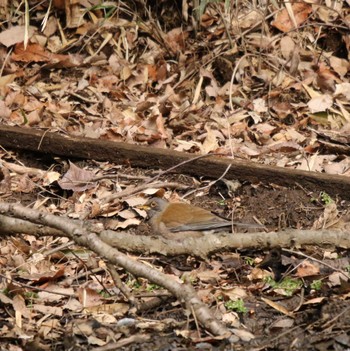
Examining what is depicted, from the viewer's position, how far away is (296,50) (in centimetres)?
853

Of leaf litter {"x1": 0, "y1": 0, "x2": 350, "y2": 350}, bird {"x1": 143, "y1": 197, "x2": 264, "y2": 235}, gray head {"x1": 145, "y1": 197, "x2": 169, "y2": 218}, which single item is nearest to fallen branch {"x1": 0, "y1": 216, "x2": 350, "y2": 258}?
leaf litter {"x1": 0, "y1": 0, "x2": 350, "y2": 350}

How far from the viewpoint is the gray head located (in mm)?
6410

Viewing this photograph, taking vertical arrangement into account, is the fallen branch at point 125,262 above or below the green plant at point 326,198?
above

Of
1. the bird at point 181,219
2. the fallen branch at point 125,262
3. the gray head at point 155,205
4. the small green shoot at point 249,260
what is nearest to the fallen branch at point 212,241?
the fallen branch at point 125,262

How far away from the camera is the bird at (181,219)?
244 inches

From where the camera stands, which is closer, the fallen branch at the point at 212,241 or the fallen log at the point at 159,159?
the fallen branch at the point at 212,241

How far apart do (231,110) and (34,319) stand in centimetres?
364

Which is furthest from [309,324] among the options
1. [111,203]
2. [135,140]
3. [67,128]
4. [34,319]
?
[67,128]

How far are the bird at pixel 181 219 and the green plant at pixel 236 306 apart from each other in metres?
1.03

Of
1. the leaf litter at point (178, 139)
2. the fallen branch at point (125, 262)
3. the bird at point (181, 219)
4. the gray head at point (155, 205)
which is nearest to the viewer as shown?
the fallen branch at point (125, 262)

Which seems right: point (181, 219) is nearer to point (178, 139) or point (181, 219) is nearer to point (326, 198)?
point (326, 198)

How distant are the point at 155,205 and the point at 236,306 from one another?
1.54 meters

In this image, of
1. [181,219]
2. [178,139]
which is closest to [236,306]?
[181,219]

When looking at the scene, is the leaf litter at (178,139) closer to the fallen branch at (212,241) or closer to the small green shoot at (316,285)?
the small green shoot at (316,285)
